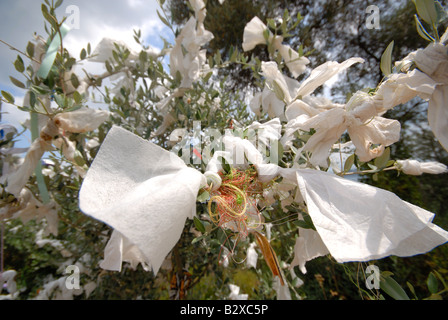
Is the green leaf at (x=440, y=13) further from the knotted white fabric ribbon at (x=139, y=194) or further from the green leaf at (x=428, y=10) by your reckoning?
the knotted white fabric ribbon at (x=139, y=194)

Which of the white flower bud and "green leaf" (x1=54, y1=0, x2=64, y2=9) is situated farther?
"green leaf" (x1=54, y1=0, x2=64, y2=9)

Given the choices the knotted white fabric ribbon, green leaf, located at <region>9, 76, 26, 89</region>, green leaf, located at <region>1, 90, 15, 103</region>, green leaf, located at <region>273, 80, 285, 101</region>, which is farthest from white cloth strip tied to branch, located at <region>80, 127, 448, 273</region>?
green leaf, located at <region>9, 76, 26, 89</region>

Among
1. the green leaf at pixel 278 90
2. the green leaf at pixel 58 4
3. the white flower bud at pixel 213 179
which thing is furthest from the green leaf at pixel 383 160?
the green leaf at pixel 58 4

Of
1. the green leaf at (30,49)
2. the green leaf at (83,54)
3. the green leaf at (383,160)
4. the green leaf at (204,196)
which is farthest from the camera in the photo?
the green leaf at (83,54)

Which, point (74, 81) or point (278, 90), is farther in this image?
point (74, 81)

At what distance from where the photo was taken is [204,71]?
1.12 metres

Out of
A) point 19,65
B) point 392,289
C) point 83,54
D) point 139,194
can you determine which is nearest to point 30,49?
point 19,65

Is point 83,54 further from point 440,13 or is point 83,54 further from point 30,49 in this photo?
point 440,13

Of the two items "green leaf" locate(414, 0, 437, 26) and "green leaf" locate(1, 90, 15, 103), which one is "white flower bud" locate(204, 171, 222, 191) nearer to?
"green leaf" locate(414, 0, 437, 26)

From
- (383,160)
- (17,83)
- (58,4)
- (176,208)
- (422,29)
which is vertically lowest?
(176,208)

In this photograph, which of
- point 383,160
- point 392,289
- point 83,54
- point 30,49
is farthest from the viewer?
point 83,54
